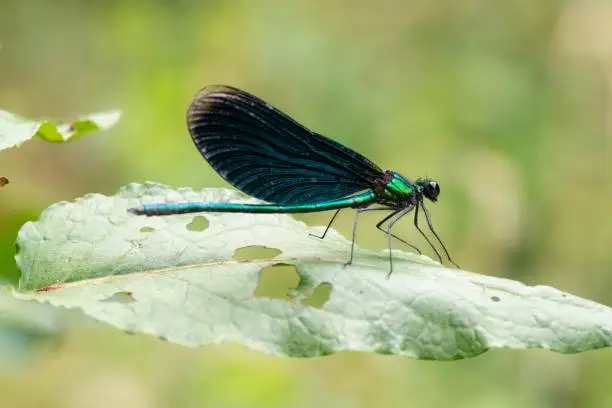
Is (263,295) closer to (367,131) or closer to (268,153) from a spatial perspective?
(268,153)

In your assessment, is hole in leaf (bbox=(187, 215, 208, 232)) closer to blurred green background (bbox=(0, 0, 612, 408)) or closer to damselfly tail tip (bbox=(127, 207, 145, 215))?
damselfly tail tip (bbox=(127, 207, 145, 215))

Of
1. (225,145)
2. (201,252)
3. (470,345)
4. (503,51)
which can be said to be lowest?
A: (470,345)

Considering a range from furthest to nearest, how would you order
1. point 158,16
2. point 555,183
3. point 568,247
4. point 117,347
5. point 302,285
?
point 158,16
point 555,183
point 568,247
point 117,347
point 302,285

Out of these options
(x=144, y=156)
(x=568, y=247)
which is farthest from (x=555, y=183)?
(x=144, y=156)

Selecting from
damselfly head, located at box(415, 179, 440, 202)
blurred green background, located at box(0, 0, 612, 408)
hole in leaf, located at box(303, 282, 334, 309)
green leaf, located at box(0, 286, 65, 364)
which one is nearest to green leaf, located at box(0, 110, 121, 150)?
green leaf, located at box(0, 286, 65, 364)

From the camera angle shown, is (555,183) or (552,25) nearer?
(555,183)

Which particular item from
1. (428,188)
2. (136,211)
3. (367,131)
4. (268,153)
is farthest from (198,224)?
(367,131)

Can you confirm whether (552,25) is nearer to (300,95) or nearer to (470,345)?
(300,95)
